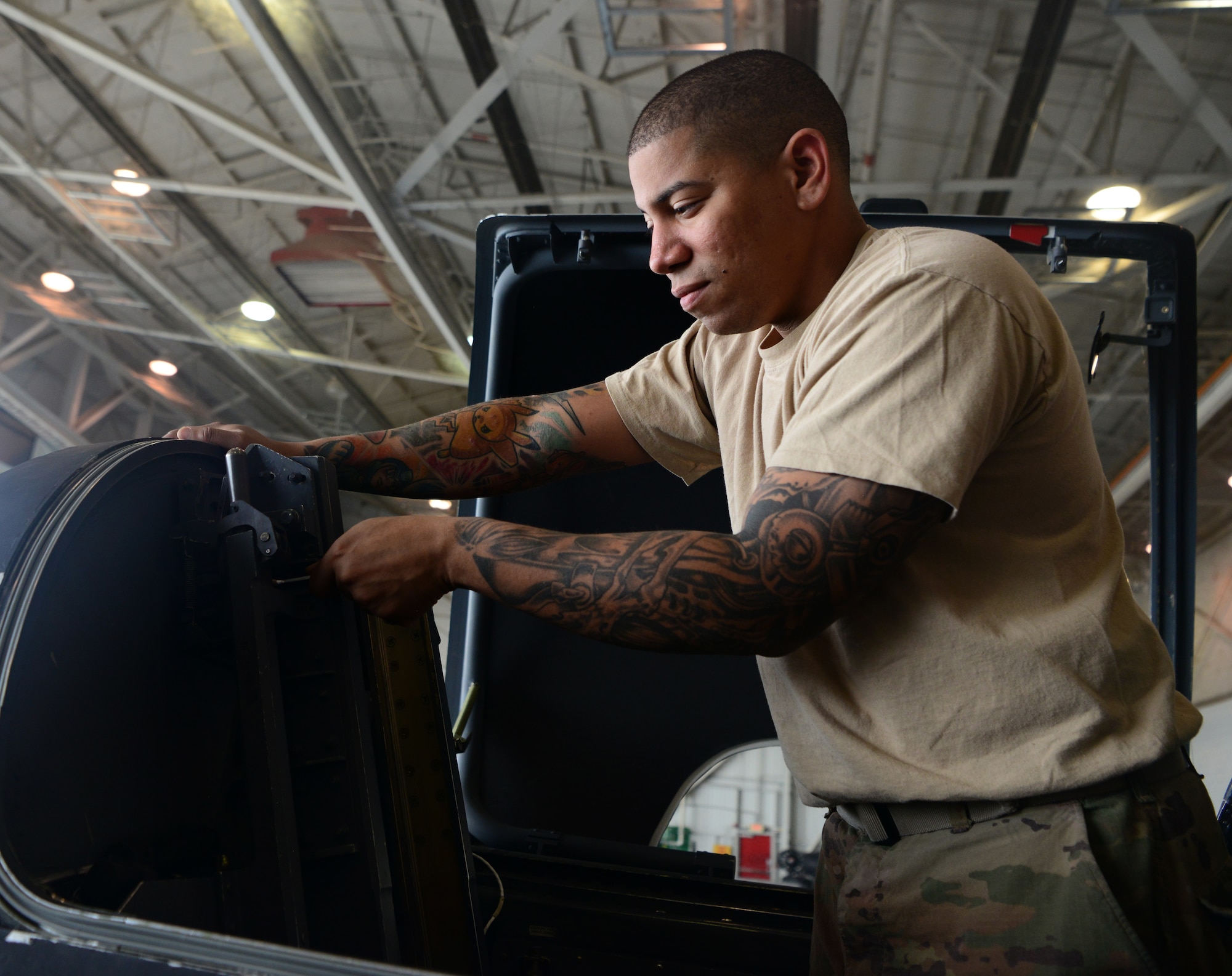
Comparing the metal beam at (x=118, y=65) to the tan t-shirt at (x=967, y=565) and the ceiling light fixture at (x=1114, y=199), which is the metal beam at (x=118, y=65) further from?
the tan t-shirt at (x=967, y=565)

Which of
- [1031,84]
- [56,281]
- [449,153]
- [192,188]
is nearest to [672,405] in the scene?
[1031,84]

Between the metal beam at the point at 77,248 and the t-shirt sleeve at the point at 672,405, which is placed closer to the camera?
the t-shirt sleeve at the point at 672,405

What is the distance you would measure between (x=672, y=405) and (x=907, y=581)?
0.62m

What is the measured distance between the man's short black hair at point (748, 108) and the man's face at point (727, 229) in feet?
0.08

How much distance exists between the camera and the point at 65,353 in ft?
37.4

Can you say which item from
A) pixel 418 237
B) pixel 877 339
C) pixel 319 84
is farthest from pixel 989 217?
pixel 418 237

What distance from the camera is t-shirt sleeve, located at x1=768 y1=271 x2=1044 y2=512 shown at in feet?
3.31

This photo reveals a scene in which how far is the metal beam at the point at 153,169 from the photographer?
757 centimetres

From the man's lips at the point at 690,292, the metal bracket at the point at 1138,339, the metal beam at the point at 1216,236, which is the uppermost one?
the metal beam at the point at 1216,236

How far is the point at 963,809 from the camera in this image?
1.15 metres

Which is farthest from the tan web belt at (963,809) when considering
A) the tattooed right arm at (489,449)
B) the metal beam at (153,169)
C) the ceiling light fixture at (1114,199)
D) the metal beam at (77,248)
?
the metal beam at (77,248)

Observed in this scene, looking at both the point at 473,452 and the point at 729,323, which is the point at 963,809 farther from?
the point at 473,452

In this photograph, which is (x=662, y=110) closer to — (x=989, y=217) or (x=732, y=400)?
(x=732, y=400)

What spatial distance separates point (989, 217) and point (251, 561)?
5.70 feet
